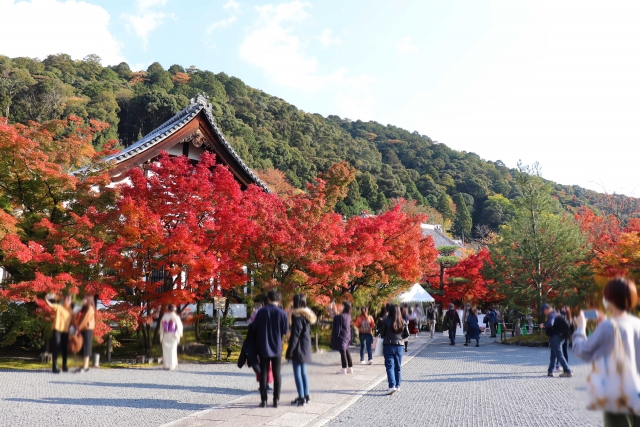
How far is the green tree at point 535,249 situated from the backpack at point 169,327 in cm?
1454

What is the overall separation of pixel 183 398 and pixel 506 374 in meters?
8.57

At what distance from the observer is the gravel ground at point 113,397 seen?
22.4 feet

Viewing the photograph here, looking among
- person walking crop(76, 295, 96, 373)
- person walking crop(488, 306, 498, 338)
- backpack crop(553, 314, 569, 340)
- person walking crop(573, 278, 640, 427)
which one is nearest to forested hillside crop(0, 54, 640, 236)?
person walking crop(488, 306, 498, 338)

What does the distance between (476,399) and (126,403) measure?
6.50 m

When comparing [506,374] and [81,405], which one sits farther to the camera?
[506,374]

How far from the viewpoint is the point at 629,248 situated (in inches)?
718

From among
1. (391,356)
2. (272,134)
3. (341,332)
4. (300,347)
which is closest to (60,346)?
(300,347)

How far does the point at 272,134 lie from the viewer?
75.8 metres

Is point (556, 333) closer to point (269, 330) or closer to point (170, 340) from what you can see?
point (269, 330)

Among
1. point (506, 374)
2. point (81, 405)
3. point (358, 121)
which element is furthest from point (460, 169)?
point (81, 405)

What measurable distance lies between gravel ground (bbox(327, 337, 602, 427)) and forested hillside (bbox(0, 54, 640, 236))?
25062 mm

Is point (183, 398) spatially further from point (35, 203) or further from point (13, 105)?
point (13, 105)

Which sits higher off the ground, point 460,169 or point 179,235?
point 460,169

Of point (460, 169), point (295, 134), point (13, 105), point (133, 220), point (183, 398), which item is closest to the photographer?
point (183, 398)
